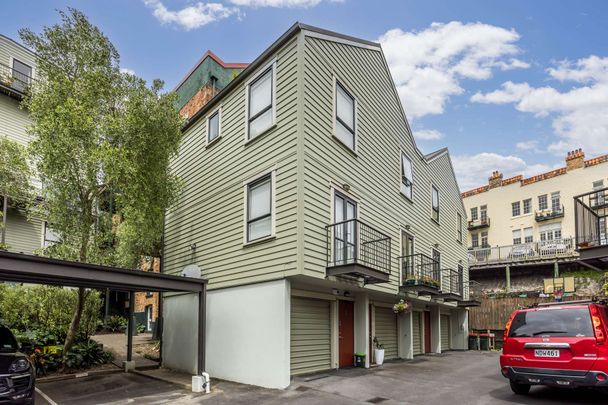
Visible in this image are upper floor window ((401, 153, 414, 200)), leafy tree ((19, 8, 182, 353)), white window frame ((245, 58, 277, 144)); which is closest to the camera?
leafy tree ((19, 8, 182, 353))

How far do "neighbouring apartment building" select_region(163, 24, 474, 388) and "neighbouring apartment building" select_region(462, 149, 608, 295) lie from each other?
64.3 ft

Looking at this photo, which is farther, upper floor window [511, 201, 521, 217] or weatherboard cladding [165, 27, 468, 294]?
upper floor window [511, 201, 521, 217]

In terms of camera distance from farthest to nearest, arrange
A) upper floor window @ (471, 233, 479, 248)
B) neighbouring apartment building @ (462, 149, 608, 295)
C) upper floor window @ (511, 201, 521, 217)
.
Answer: upper floor window @ (471, 233, 479, 248)
upper floor window @ (511, 201, 521, 217)
neighbouring apartment building @ (462, 149, 608, 295)

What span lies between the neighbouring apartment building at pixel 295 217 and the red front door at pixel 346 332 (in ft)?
0.18

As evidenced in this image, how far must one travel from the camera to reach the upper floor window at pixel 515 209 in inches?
1640

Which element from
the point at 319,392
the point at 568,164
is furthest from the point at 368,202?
the point at 568,164

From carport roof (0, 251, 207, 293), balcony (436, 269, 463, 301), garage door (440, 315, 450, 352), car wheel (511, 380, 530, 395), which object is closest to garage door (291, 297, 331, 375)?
carport roof (0, 251, 207, 293)

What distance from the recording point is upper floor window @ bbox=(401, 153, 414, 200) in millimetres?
16672

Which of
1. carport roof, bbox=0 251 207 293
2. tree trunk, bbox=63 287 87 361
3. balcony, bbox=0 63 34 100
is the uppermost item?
balcony, bbox=0 63 34 100

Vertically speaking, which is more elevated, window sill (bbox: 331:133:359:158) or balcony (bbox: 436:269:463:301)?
window sill (bbox: 331:133:359:158)

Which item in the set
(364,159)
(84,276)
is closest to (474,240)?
(364,159)

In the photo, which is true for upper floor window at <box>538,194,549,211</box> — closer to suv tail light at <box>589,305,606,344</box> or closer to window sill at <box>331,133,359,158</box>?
window sill at <box>331,133,359,158</box>

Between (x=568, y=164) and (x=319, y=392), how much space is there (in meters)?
36.7

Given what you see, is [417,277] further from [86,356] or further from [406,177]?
[86,356]
